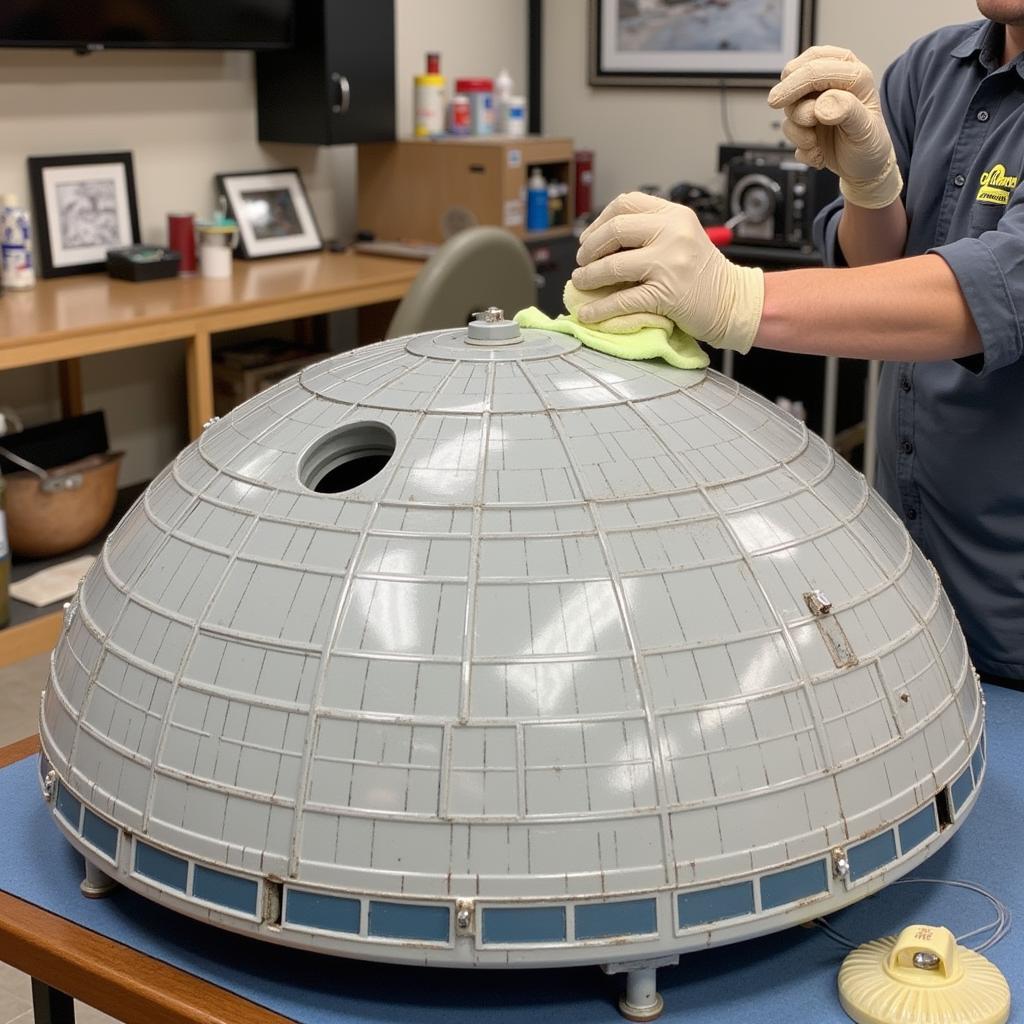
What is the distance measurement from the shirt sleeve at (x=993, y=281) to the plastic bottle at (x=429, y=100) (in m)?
3.46

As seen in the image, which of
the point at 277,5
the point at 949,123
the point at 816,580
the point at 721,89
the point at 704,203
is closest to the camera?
the point at 816,580

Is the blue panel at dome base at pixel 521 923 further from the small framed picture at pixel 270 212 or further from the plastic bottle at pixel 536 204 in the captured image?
the plastic bottle at pixel 536 204

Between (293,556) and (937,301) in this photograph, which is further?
(937,301)

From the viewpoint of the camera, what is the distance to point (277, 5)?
3.91m

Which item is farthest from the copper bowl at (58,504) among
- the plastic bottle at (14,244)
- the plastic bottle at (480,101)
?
the plastic bottle at (480,101)

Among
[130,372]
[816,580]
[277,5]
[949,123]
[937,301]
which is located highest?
[277,5]

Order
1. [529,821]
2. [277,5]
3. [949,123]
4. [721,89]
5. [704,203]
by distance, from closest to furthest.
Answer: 1. [529,821]
2. [949,123]
3. [277,5]
4. [704,203]
5. [721,89]

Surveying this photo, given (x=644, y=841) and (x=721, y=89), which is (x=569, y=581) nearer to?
(x=644, y=841)

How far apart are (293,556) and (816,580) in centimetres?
37

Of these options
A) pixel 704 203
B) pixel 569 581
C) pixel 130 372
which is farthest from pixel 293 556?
pixel 704 203

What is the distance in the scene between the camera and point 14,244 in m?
3.45

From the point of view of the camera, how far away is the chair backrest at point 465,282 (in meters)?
3.18

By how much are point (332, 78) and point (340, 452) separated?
3.22m

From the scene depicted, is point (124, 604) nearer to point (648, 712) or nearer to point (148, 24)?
point (648, 712)
